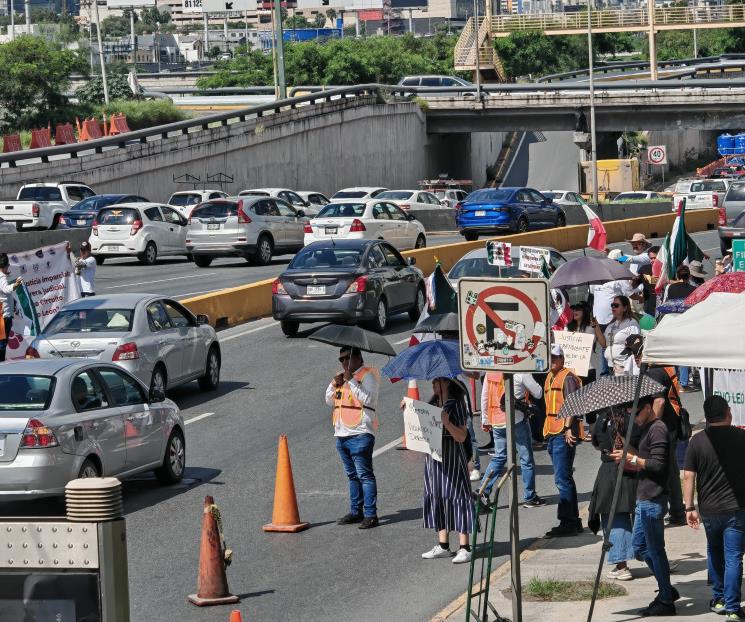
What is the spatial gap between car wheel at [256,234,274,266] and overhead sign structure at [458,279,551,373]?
27.8m

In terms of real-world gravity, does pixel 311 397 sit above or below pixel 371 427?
below

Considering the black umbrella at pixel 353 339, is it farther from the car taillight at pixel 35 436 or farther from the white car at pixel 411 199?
the white car at pixel 411 199

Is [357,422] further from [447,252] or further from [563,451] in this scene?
[447,252]

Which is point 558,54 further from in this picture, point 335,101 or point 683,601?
point 683,601

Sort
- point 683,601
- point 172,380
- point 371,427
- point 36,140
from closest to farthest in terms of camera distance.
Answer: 1. point 683,601
2. point 371,427
3. point 172,380
4. point 36,140

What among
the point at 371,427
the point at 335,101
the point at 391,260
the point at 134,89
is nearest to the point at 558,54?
the point at 134,89

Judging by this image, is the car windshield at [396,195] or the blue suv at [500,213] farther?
the car windshield at [396,195]

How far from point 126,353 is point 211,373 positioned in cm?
252

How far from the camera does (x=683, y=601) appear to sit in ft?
34.7

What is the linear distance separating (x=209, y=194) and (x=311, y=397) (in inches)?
1097

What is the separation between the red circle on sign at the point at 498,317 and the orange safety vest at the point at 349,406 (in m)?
3.87

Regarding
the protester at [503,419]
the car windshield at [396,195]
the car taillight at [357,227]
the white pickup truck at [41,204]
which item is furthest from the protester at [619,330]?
the car windshield at [396,195]

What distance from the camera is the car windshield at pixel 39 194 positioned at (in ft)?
146

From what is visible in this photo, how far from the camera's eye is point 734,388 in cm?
1309
